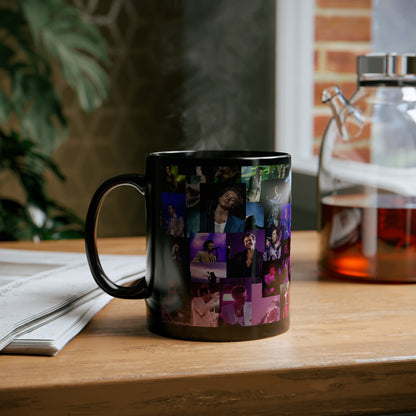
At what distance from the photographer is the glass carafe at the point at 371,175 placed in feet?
2.26

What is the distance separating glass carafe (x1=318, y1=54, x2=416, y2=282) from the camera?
0.69 metres

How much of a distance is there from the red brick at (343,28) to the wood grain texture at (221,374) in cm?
135

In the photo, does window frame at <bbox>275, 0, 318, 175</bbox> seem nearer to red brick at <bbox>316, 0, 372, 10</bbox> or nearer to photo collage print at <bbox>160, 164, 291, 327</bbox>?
red brick at <bbox>316, 0, 372, 10</bbox>

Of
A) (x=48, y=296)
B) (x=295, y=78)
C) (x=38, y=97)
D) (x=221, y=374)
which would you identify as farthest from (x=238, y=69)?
(x=221, y=374)

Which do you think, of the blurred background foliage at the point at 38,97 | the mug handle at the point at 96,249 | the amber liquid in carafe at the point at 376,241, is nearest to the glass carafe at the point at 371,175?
the amber liquid in carafe at the point at 376,241

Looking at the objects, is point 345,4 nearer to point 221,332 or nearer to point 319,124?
point 319,124

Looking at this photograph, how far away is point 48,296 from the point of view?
0.57 m

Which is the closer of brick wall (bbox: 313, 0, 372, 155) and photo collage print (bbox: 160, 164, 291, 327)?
photo collage print (bbox: 160, 164, 291, 327)

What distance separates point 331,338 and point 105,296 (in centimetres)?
23

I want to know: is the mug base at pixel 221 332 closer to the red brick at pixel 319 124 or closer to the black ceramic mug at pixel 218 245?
the black ceramic mug at pixel 218 245

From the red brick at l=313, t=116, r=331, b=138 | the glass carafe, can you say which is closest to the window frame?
the red brick at l=313, t=116, r=331, b=138

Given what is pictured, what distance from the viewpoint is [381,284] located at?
695 mm

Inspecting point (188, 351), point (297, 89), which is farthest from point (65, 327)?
point (297, 89)

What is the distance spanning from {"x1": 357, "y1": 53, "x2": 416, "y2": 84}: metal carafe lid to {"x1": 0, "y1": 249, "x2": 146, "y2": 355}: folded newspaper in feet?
1.14
